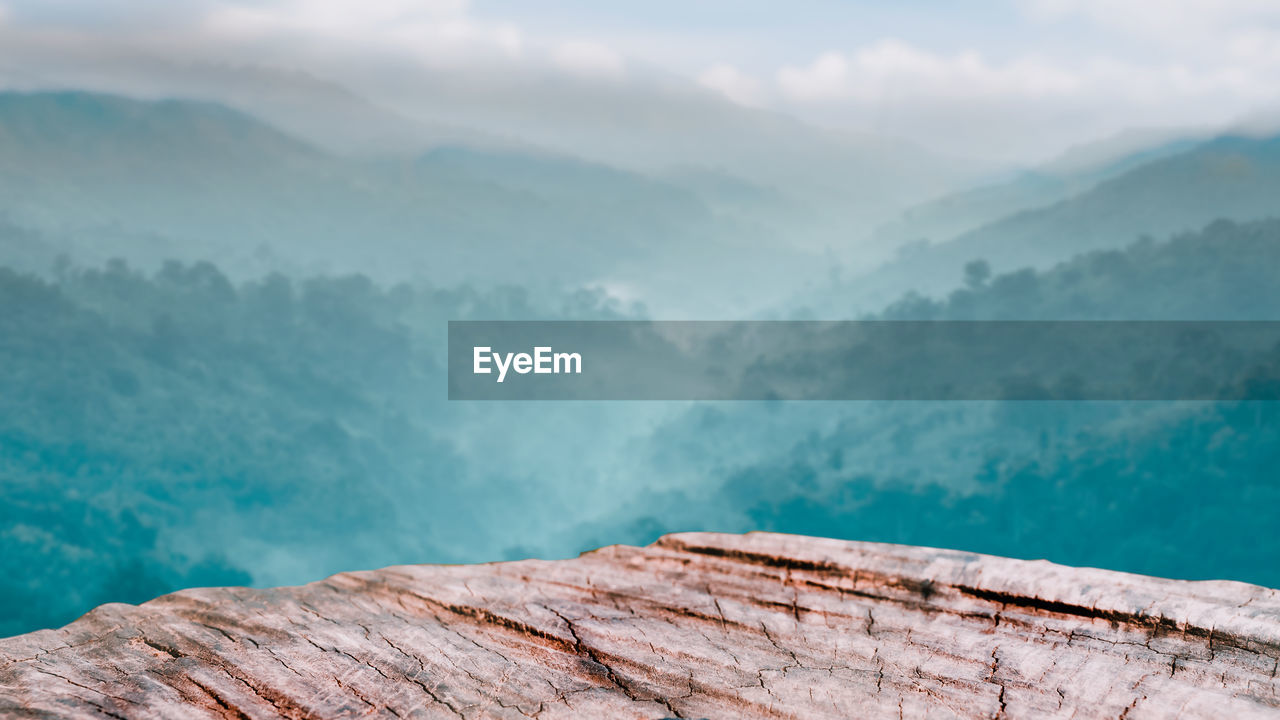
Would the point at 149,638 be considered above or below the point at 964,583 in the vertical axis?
below

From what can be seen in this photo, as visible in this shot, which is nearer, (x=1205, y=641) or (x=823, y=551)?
(x=1205, y=641)

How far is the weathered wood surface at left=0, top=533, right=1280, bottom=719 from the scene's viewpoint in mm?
2029

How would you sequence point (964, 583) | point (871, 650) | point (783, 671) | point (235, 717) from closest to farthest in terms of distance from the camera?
point (235, 717), point (783, 671), point (871, 650), point (964, 583)

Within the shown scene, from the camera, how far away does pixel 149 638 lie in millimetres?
2361

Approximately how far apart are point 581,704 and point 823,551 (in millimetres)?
1331

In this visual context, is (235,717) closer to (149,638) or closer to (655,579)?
(149,638)

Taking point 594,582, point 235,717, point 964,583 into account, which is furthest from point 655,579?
point 235,717

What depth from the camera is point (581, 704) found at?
206 centimetres

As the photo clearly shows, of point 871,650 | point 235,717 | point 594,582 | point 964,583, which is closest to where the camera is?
point 235,717

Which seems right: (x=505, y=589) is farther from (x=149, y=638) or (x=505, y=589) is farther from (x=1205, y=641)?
(x=1205, y=641)

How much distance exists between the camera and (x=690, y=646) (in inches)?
94.6

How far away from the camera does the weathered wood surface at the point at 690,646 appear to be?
2029 mm

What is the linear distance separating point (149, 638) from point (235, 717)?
1.99 ft

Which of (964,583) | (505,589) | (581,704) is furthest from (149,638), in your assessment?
(964,583)
